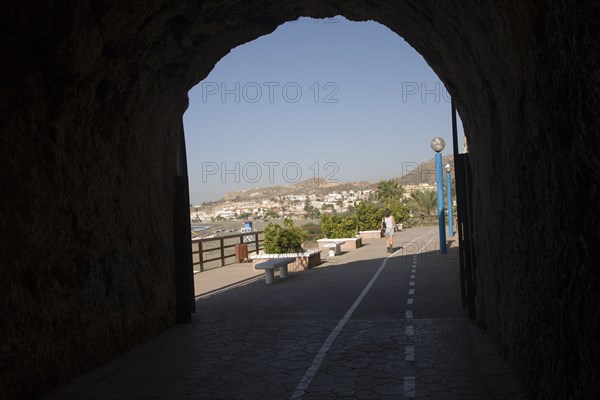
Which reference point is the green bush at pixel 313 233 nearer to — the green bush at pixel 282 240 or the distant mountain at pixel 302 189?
the green bush at pixel 282 240

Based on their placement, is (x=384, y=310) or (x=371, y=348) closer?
(x=371, y=348)

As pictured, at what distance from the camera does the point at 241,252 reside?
21000 millimetres

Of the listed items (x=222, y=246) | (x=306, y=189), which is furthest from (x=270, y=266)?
(x=306, y=189)

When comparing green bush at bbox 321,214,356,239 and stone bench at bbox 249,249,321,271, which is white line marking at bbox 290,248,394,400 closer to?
stone bench at bbox 249,249,321,271

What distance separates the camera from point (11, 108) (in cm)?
535

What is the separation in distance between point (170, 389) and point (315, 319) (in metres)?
3.65

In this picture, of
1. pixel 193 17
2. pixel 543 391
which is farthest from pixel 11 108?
pixel 543 391

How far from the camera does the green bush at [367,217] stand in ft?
111

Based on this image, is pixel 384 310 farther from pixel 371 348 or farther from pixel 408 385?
pixel 408 385

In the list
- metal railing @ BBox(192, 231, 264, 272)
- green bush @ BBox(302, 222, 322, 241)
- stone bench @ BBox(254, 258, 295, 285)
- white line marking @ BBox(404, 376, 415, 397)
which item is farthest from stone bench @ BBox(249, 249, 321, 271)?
white line marking @ BBox(404, 376, 415, 397)

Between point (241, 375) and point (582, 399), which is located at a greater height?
point (582, 399)

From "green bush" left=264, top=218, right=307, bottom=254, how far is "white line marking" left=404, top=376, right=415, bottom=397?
12166 mm

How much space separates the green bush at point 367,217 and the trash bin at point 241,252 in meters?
14.0

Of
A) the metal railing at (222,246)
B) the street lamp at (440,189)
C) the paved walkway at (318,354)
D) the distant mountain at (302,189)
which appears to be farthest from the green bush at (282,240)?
the distant mountain at (302,189)
